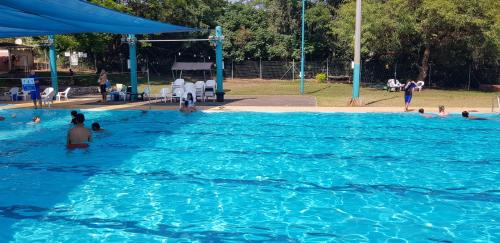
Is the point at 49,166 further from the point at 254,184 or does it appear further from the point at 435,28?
the point at 435,28

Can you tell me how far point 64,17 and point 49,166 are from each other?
3.27m

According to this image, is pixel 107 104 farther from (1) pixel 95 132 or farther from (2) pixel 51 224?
(2) pixel 51 224

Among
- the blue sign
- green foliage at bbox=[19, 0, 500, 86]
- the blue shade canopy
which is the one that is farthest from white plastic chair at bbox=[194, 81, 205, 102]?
green foliage at bbox=[19, 0, 500, 86]

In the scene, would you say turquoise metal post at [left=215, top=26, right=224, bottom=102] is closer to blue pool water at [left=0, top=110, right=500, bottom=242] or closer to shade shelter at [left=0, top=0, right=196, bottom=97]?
shade shelter at [left=0, top=0, right=196, bottom=97]

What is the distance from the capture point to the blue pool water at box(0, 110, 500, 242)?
19.5ft

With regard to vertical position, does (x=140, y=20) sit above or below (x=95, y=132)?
above

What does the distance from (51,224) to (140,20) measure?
23.9 ft

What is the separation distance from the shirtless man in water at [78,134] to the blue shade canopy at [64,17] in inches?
92.4

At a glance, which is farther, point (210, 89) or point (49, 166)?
point (210, 89)

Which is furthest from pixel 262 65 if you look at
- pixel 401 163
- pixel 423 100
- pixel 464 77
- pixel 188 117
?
pixel 401 163

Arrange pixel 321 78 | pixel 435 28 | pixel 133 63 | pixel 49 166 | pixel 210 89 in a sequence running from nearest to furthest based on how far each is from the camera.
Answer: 1. pixel 49 166
2. pixel 210 89
3. pixel 133 63
4. pixel 435 28
5. pixel 321 78

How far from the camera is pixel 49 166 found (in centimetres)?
927

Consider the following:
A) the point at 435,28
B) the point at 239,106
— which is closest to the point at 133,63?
the point at 239,106

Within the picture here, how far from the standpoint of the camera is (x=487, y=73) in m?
31.3
